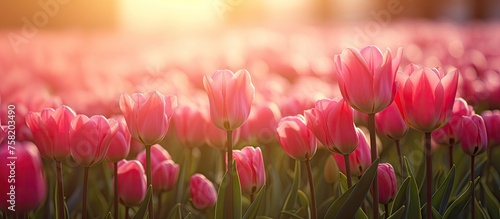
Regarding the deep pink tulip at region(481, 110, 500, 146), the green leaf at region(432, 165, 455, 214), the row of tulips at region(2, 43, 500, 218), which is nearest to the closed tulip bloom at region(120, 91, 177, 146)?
the row of tulips at region(2, 43, 500, 218)

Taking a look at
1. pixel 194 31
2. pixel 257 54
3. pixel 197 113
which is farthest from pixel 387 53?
pixel 194 31

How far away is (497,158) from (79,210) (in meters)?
1.35

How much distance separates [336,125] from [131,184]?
1.58 feet

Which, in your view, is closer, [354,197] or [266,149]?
[354,197]

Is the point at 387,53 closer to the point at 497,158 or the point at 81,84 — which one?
the point at 497,158

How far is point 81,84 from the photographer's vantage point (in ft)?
10.6

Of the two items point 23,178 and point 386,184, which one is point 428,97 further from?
point 23,178

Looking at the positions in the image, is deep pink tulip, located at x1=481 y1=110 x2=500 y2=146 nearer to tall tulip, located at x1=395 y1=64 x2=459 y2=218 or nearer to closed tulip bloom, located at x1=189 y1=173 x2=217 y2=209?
tall tulip, located at x1=395 y1=64 x2=459 y2=218

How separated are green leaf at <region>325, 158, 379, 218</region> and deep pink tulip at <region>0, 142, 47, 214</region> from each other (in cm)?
55

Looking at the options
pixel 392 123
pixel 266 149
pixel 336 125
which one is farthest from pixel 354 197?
pixel 266 149

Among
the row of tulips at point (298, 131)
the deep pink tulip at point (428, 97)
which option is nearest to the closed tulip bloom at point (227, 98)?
the row of tulips at point (298, 131)

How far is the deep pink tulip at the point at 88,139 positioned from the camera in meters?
1.22

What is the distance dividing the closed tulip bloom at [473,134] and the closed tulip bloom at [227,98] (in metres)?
0.52

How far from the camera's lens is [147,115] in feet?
4.18
